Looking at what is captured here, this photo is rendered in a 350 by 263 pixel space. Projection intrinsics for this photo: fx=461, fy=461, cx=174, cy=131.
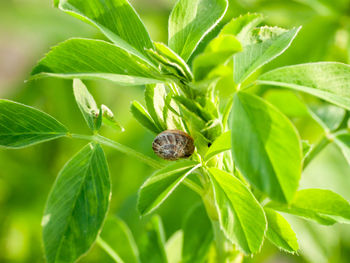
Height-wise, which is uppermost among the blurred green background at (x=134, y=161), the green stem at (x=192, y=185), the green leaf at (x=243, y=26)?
the green leaf at (x=243, y=26)

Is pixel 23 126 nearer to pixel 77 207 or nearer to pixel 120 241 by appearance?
pixel 77 207

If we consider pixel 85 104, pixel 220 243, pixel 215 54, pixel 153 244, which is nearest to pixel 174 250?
pixel 153 244

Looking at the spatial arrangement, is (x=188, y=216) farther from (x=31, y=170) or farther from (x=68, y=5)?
(x=31, y=170)

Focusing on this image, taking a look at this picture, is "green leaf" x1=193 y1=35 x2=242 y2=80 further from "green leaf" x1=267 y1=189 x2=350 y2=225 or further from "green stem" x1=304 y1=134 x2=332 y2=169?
"green stem" x1=304 y1=134 x2=332 y2=169

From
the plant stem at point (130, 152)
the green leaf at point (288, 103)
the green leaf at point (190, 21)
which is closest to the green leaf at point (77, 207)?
the plant stem at point (130, 152)

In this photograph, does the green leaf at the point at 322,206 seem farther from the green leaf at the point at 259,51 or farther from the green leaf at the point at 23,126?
the green leaf at the point at 23,126

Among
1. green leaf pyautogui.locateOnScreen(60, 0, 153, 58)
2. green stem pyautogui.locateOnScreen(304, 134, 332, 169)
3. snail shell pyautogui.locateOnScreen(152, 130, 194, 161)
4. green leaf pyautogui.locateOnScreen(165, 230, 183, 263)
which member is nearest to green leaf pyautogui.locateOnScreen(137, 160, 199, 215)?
snail shell pyautogui.locateOnScreen(152, 130, 194, 161)
